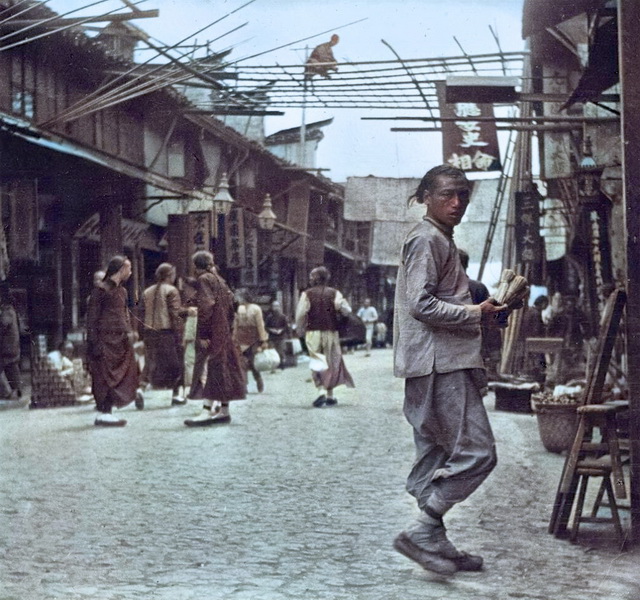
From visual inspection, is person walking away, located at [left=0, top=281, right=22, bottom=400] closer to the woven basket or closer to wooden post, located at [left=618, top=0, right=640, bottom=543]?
the woven basket

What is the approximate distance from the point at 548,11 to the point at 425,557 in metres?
6.55

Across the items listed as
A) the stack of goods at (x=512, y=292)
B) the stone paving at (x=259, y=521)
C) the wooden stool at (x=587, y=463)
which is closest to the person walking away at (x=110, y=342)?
the stone paving at (x=259, y=521)

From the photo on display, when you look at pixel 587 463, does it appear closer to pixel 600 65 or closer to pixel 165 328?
pixel 600 65

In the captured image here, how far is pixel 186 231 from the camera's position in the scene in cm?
1631

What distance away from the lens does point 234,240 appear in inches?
682

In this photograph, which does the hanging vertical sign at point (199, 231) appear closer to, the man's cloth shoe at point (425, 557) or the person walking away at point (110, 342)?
the person walking away at point (110, 342)

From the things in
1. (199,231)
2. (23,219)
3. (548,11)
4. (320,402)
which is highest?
(548,11)

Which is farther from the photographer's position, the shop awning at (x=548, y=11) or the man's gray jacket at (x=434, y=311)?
the shop awning at (x=548, y=11)

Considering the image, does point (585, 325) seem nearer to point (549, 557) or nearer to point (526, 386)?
point (526, 386)

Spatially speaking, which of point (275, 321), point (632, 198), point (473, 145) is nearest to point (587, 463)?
point (632, 198)

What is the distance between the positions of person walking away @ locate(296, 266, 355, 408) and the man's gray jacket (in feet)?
27.4

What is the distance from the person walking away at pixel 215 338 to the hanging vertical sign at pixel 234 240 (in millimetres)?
6149

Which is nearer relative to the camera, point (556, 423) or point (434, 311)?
point (434, 311)

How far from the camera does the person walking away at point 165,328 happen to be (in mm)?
13031
